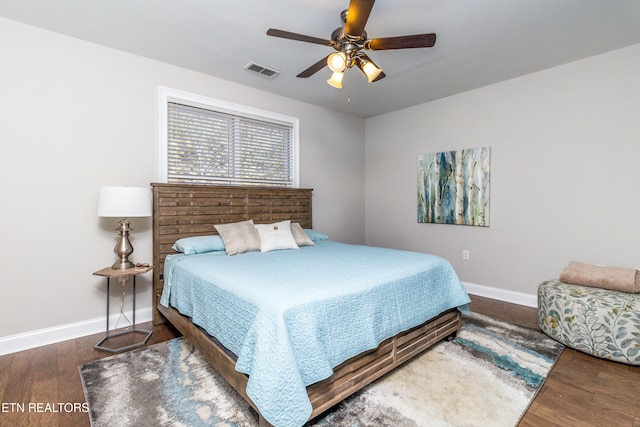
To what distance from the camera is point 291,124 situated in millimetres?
4211

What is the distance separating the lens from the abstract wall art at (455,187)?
3.82 m

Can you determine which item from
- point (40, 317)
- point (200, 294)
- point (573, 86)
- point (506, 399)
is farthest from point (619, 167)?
point (40, 317)

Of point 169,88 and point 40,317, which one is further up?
point 169,88

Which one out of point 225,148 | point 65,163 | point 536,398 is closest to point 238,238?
point 225,148

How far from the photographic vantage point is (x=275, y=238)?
10.5 ft

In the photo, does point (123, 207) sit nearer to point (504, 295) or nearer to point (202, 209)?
point (202, 209)

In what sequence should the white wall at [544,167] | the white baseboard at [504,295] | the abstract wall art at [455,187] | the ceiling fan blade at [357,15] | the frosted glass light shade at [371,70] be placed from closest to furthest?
1. the ceiling fan blade at [357,15]
2. the frosted glass light shade at [371,70]
3. the white wall at [544,167]
4. the white baseboard at [504,295]
5. the abstract wall art at [455,187]

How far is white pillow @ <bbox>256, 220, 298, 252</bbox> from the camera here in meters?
3.13

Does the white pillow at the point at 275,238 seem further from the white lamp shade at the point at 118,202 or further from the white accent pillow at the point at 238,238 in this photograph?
the white lamp shade at the point at 118,202

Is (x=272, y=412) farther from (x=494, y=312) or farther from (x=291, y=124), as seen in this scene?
(x=291, y=124)

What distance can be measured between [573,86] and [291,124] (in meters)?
3.20

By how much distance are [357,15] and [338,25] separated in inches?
28.1

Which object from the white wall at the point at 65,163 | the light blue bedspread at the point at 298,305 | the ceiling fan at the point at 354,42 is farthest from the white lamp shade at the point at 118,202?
the ceiling fan at the point at 354,42

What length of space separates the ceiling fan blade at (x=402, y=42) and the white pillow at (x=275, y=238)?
6.36 ft
